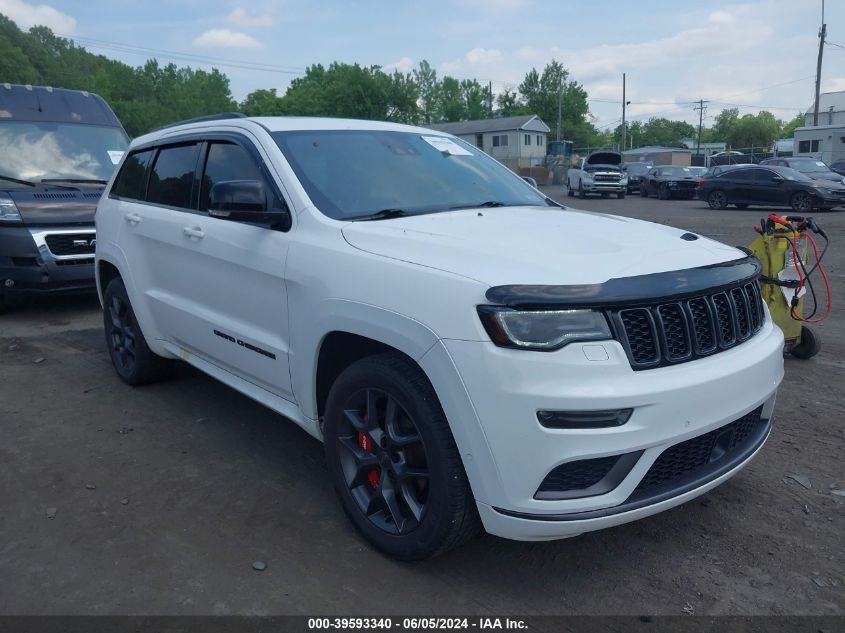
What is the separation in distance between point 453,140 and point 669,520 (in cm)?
266

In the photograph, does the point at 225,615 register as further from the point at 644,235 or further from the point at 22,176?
the point at 22,176

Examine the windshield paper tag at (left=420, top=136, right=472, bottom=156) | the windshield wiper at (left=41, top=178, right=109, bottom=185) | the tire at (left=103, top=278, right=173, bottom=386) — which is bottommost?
the tire at (left=103, top=278, right=173, bottom=386)

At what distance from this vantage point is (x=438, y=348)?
2.64 metres

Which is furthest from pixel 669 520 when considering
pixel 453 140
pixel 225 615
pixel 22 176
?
pixel 22 176

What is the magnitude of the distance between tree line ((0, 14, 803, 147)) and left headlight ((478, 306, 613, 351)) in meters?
56.0

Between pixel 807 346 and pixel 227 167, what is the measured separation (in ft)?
15.2

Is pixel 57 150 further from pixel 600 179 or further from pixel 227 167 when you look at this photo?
pixel 600 179

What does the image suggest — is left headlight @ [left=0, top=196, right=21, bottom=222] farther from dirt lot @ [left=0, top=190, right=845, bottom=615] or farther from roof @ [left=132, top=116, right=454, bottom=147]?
roof @ [left=132, top=116, right=454, bottom=147]

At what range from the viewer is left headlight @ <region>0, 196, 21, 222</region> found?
7.67 meters

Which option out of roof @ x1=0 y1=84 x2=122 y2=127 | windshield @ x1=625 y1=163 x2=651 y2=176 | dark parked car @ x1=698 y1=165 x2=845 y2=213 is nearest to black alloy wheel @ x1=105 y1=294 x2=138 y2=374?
roof @ x1=0 y1=84 x2=122 y2=127

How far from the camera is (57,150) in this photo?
8.62 m

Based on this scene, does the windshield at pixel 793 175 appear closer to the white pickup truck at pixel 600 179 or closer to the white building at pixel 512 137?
the white pickup truck at pixel 600 179

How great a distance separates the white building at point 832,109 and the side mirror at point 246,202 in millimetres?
62380

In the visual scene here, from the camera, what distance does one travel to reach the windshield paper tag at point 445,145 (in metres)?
4.38
